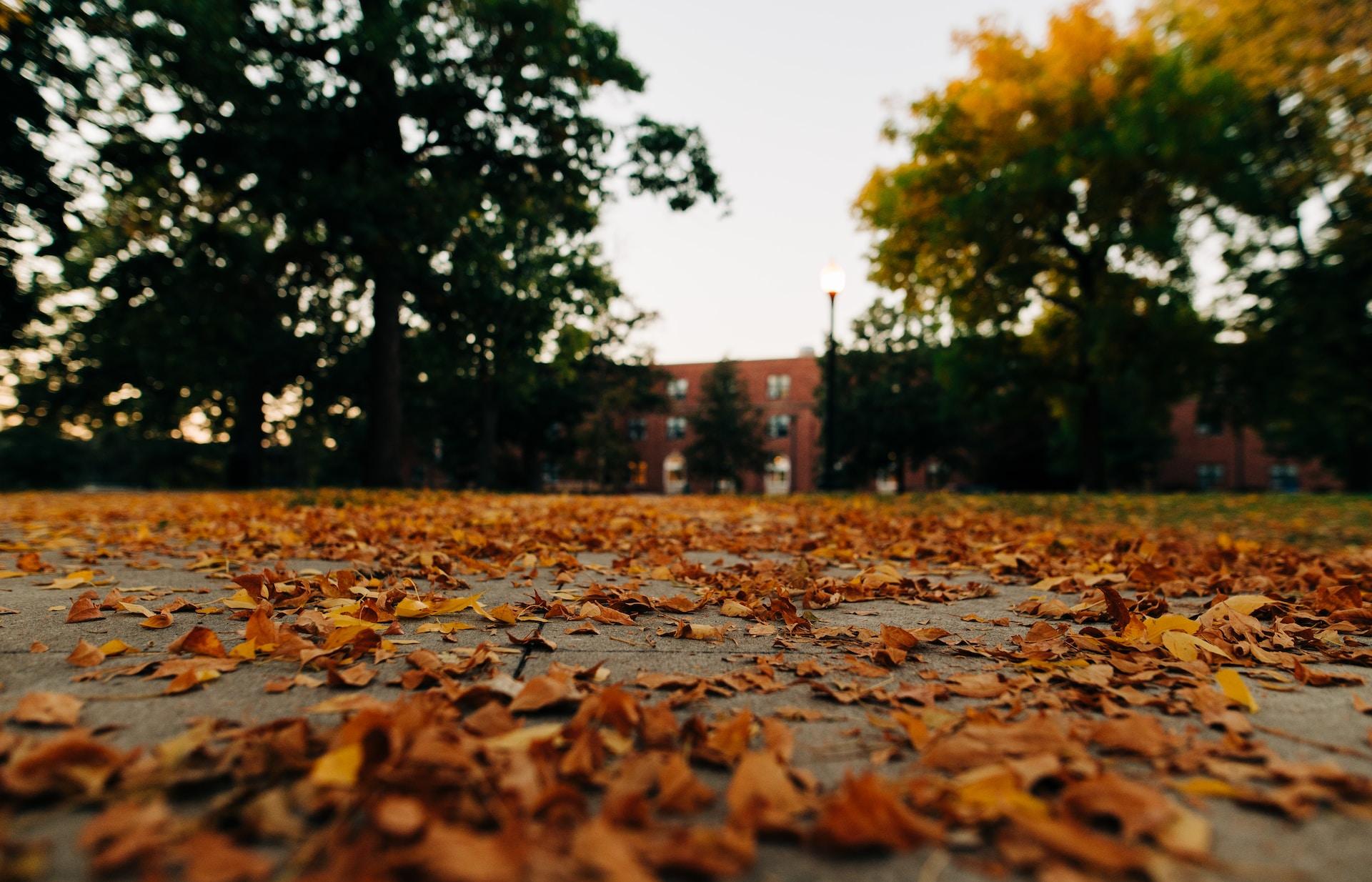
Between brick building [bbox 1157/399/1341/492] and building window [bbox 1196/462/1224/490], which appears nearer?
brick building [bbox 1157/399/1341/492]

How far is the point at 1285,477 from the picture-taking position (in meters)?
42.5

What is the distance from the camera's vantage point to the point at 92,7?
7.38 m

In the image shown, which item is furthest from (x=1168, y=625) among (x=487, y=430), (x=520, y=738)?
(x=487, y=430)

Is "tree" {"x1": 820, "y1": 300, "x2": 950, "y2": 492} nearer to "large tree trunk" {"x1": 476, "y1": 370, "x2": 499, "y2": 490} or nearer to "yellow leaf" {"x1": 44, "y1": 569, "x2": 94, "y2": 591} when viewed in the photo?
"large tree trunk" {"x1": 476, "y1": 370, "x2": 499, "y2": 490}

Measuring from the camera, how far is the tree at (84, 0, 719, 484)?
29.7 feet

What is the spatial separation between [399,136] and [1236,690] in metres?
12.1

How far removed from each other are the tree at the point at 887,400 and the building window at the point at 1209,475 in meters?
22.8

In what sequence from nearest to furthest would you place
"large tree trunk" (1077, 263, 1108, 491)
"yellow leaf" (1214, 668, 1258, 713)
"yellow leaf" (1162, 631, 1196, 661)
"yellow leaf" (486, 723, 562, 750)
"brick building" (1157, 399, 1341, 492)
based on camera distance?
"yellow leaf" (486, 723, 562, 750)
"yellow leaf" (1214, 668, 1258, 713)
"yellow leaf" (1162, 631, 1196, 661)
"large tree trunk" (1077, 263, 1108, 491)
"brick building" (1157, 399, 1341, 492)

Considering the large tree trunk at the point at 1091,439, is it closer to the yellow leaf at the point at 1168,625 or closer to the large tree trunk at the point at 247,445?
the yellow leaf at the point at 1168,625

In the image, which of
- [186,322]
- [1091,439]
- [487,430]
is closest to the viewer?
[186,322]

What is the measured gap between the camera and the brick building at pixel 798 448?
4156cm

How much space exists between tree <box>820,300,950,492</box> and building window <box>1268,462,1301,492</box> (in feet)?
87.3

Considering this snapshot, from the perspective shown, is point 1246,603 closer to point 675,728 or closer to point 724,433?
point 675,728

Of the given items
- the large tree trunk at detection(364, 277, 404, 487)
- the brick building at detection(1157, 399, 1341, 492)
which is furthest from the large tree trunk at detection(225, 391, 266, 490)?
the brick building at detection(1157, 399, 1341, 492)
